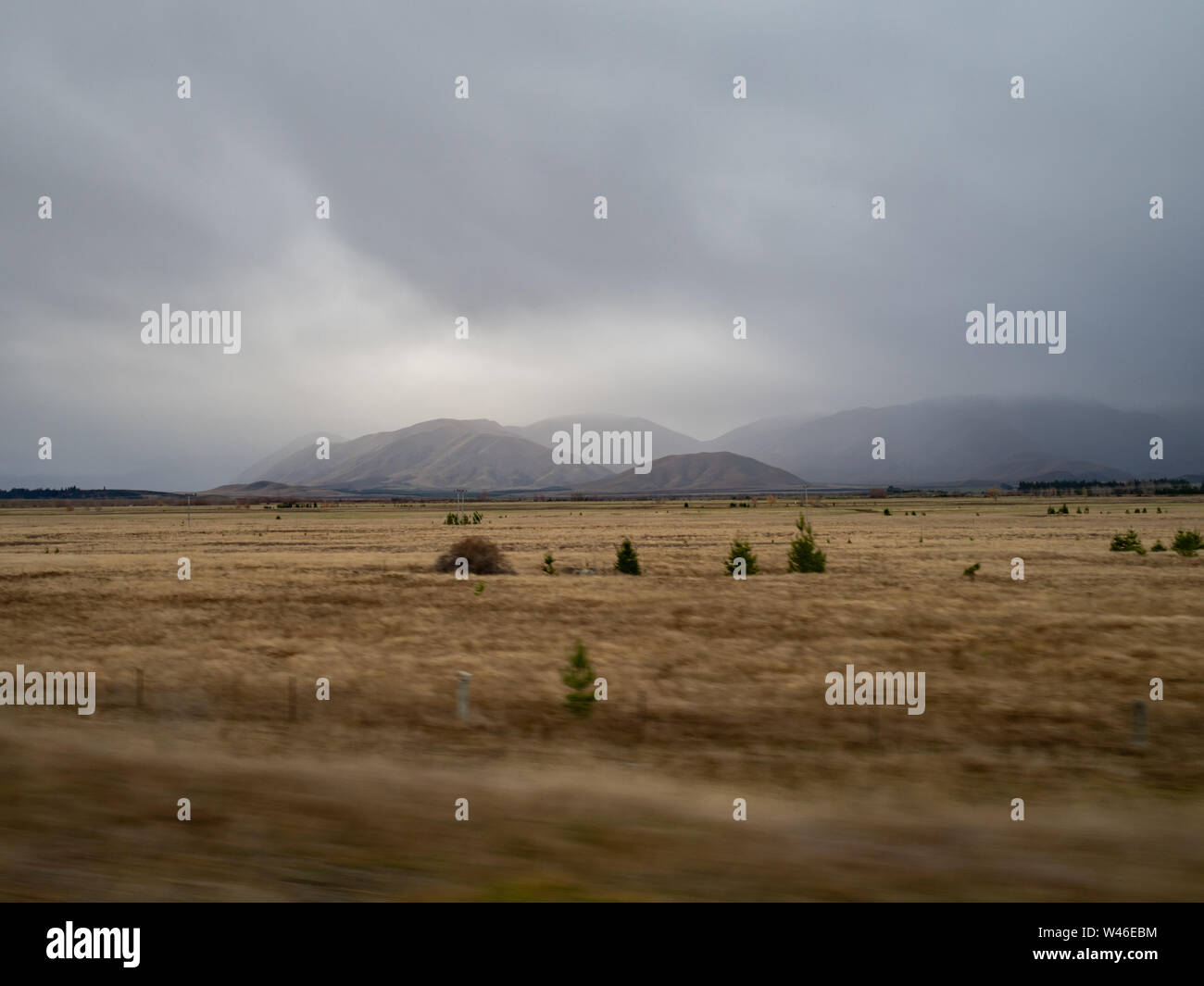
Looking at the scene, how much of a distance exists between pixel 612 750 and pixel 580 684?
2.20 m

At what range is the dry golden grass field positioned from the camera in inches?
241

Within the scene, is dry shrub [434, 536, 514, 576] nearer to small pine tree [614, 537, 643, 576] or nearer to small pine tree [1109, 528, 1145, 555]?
small pine tree [614, 537, 643, 576]

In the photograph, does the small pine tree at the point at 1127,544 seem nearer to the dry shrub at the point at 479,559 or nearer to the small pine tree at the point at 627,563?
the small pine tree at the point at 627,563

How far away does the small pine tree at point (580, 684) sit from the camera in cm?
1353

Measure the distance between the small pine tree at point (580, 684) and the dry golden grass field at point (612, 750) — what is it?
0.27 meters

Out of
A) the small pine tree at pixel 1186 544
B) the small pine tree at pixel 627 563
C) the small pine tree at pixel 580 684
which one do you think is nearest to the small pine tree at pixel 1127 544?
the small pine tree at pixel 1186 544

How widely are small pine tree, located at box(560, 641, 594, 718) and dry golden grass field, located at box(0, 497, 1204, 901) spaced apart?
267 mm

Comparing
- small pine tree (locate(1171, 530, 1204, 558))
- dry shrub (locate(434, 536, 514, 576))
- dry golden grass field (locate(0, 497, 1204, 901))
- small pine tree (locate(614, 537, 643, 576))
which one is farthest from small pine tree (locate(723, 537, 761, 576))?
small pine tree (locate(1171, 530, 1204, 558))

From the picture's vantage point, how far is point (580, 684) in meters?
13.6

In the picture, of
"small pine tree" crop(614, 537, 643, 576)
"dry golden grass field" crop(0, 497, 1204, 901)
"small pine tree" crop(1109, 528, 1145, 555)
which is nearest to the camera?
"dry golden grass field" crop(0, 497, 1204, 901)

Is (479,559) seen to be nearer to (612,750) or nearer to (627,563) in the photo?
(627,563)

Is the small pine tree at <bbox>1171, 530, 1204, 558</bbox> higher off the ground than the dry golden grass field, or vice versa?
the small pine tree at <bbox>1171, 530, 1204, 558</bbox>

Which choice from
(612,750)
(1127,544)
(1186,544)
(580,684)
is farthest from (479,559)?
(1186,544)

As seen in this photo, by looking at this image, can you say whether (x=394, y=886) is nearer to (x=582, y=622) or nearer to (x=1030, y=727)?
(x=1030, y=727)
